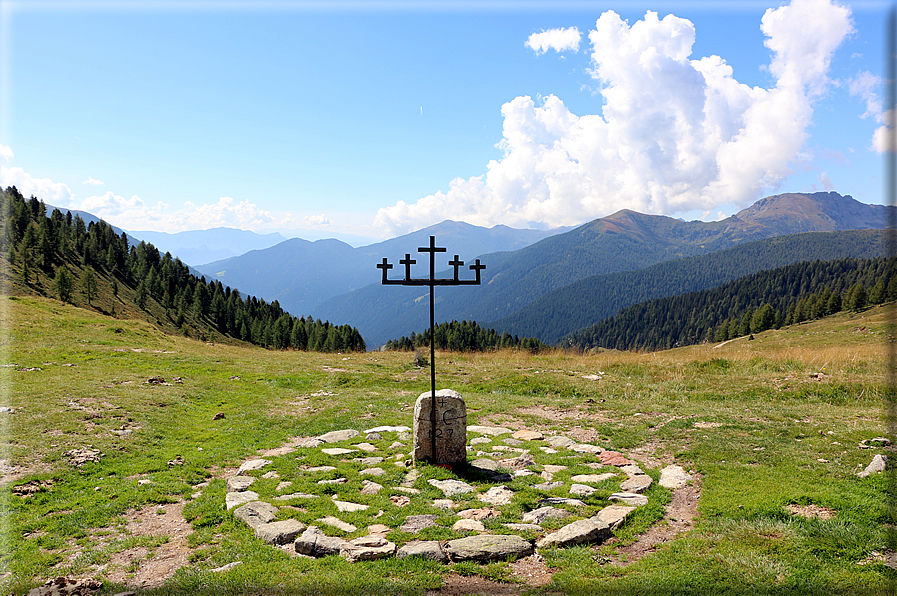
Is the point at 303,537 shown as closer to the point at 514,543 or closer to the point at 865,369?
the point at 514,543

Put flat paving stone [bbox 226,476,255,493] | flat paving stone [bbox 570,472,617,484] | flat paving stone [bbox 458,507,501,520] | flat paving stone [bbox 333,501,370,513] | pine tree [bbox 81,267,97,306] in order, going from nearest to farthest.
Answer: flat paving stone [bbox 458,507,501,520]
flat paving stone [bbox 333,501,370,513]
flat paving stone [bbox 226,476,255,493]
flat paving stone [bbox 570,472,617,484]
pine tree [bbox 81,267,97,306]

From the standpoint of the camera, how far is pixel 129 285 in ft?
261

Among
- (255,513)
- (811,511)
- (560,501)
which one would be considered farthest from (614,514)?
(255,513)

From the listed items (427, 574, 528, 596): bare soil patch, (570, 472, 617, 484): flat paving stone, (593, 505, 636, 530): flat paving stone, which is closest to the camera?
(427, 574, 528, 596): bare soil patch

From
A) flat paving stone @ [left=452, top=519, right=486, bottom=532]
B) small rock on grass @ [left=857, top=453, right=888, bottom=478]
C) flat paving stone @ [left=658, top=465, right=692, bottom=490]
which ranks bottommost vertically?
flat paving stone @ [left=658, top=465, right=692, bottom=490]

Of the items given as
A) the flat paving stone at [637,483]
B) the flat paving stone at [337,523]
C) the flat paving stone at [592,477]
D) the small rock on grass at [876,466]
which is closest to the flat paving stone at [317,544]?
the flat paving stone at [337,523]

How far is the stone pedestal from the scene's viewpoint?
→ 9.30 m

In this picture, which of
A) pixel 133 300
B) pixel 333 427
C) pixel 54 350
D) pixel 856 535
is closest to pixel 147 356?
pixel 54 350

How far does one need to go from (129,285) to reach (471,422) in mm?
88814

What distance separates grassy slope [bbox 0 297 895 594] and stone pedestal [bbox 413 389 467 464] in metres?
3.68

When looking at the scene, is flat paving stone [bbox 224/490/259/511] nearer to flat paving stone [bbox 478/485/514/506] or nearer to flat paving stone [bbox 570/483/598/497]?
flat paving stone [bbox 478/485/514/506]

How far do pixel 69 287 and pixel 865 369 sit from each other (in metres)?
70.6

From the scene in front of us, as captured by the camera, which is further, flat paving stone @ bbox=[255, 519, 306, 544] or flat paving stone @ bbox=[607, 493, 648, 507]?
flat paving stone @ bbox=[607, 493, 648, 507]

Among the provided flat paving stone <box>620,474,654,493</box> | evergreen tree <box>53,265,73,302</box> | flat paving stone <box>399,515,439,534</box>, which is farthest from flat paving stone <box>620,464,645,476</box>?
evergreen tree <box>53,265,73,302</box>
